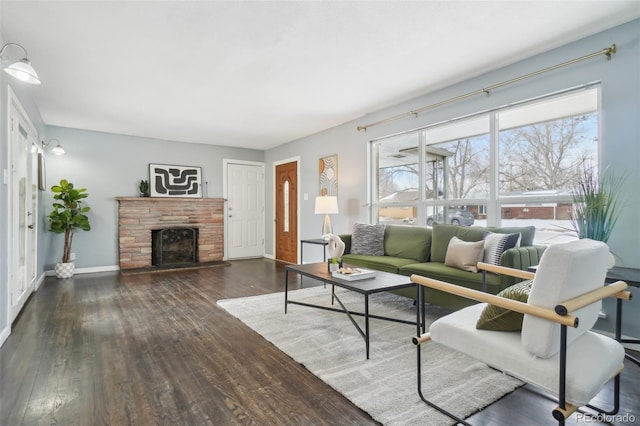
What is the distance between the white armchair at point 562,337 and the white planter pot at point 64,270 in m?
5.84

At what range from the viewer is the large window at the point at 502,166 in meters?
2.97

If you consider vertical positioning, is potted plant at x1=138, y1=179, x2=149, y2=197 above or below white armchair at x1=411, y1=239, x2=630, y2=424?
above

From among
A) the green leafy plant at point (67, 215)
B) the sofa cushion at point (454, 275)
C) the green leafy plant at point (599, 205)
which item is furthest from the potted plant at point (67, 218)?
the green leafy plant at point (599, 205)

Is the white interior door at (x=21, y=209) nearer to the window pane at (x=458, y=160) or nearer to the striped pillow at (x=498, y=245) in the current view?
the striped pillow at (x=498, y=245)

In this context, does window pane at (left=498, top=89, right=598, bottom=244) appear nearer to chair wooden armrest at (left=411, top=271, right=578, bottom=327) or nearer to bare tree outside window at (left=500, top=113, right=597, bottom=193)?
bare tree outside window at (left=500, top=113, right=597, bottom=193)

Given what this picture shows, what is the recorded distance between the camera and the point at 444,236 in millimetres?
3611

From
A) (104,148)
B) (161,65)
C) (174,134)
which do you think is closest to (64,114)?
(104,148)

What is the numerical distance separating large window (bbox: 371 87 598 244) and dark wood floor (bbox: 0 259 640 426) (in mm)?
1485

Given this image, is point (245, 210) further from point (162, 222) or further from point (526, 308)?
point (526, 308)

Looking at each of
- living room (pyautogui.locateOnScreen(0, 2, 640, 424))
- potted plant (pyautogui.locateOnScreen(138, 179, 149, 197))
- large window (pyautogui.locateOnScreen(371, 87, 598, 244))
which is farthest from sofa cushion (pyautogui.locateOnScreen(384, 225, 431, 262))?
potted plant (pyautogui.locateOnScreen(138, 179, 149, 197))

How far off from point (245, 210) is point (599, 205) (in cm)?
615

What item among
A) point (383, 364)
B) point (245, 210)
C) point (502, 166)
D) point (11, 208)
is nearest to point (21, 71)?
point (11, 208)

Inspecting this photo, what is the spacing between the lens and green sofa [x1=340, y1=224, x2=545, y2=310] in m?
2.74

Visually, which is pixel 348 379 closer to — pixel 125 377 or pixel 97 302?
pixel 125 377
